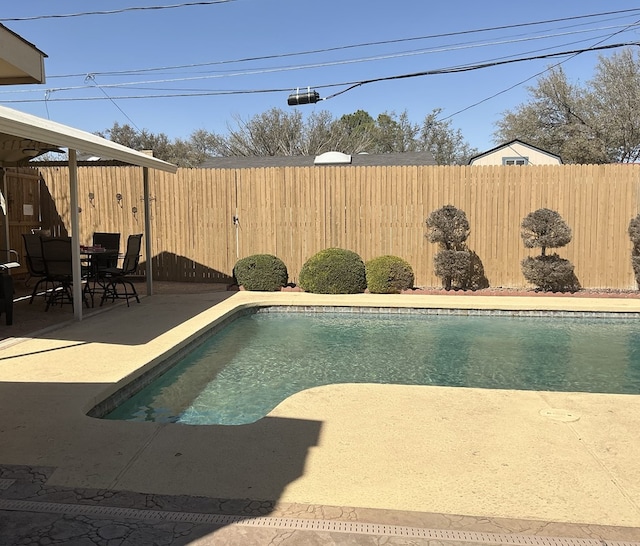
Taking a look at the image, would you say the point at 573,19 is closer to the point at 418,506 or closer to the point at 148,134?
the point at 418,506

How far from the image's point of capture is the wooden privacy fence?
31.8 ft

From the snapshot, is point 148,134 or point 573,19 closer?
point 573,19

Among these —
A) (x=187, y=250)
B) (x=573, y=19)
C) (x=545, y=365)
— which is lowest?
(x=545, y=365)

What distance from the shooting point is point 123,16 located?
46.5 ft

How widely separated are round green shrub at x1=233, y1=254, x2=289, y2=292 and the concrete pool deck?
522cm

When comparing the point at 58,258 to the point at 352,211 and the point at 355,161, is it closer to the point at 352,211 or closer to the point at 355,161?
the point at 352,211

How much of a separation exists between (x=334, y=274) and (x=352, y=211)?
1546mm

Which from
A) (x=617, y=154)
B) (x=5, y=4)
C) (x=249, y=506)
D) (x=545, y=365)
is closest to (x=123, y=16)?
(x=5, y=4)

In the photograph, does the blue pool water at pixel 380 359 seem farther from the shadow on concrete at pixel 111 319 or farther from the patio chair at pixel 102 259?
the patio chair at pixel 102 259

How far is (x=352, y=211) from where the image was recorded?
10.2 m

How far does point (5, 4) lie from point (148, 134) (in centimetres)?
2083

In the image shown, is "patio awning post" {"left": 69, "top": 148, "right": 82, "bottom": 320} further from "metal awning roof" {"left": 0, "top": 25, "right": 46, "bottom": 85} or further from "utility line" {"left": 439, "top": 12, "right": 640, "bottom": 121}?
"utility line" {"left": 439, "top": 12, "right": 640, "bottom": 121}

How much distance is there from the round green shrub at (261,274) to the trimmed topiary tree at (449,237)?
2.85 meters

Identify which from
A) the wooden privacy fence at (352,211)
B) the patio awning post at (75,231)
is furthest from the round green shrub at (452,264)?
the patio awning post at (75,231)
